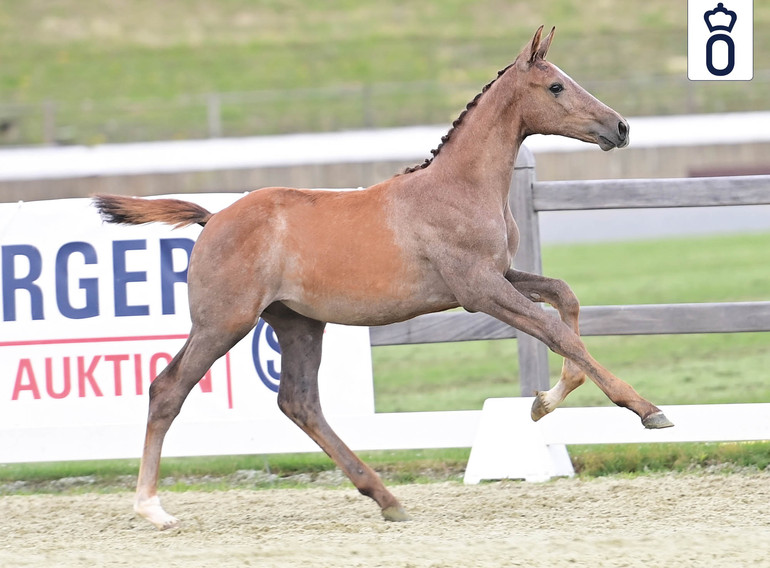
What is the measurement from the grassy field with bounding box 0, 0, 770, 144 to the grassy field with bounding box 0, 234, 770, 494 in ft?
19.4

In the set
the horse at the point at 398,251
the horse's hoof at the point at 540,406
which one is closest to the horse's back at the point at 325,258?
the horse at the point at 398,251

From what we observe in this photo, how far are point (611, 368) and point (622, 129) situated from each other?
4971 millimetres

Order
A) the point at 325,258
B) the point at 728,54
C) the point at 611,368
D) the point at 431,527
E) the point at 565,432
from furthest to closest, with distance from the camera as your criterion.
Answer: the point at 611,368 → the point at 565,432 → the point at 728,54 → the point at 325,258 → the point at 431,527

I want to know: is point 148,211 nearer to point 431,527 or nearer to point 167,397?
point 167,397

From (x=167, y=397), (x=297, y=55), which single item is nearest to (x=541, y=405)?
(x=167, y=397)

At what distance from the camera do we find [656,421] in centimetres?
463

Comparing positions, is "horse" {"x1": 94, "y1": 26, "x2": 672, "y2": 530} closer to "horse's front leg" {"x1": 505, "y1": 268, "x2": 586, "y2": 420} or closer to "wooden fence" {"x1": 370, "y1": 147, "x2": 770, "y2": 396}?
"horse's front leg" {"x1": 505, "y1": 268, "x2": 586, "y2": 420}

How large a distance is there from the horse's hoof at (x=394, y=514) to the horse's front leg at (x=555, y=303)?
72 centimetres

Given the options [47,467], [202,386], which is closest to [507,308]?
[202,386]

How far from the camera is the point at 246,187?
16219 mm

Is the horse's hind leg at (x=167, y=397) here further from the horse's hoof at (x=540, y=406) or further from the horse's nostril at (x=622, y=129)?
the horse's nostril at (x=622, y=129)

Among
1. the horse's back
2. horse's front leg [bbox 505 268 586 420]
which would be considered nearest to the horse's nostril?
horse's front leg [bbox 505 268 586 420]

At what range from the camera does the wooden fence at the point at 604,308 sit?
610 cm

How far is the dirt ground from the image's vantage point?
4320 mm
